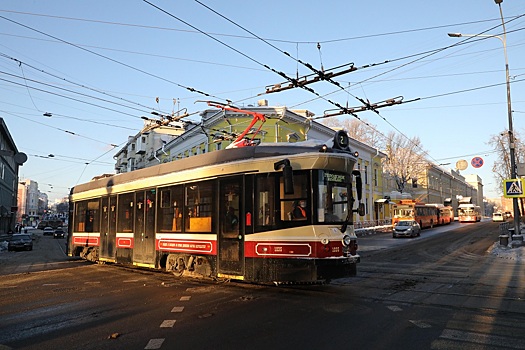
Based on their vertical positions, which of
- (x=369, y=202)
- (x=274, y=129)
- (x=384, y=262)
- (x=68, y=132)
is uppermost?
(x=274, y=129)

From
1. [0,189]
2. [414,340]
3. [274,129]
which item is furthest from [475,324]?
[0,189]

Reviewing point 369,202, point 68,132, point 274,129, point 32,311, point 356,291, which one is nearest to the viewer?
Answer: point 32,311

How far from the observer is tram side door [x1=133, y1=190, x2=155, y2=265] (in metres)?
12.0

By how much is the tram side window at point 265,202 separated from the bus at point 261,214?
0.08 feet

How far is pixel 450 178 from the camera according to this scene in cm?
8850

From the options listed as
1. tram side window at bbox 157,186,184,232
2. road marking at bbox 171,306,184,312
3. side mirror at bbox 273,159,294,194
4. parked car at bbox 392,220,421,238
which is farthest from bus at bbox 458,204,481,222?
road marking at bbox 171,306,184,312

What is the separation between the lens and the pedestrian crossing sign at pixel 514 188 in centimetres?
1889

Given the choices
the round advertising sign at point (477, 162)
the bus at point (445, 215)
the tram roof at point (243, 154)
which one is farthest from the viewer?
the bus at point (445, 215)

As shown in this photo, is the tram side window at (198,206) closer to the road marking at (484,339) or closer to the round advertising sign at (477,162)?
the road marking at (484,339)

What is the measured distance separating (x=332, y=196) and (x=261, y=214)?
1.66 m

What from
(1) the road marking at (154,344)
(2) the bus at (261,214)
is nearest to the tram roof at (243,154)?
(2) the bus at (261,214)

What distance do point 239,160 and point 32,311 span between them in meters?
5.43

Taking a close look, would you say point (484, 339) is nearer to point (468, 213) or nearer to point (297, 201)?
point (297, 201)

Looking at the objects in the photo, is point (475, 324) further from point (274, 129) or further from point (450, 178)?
point (450, 178)
